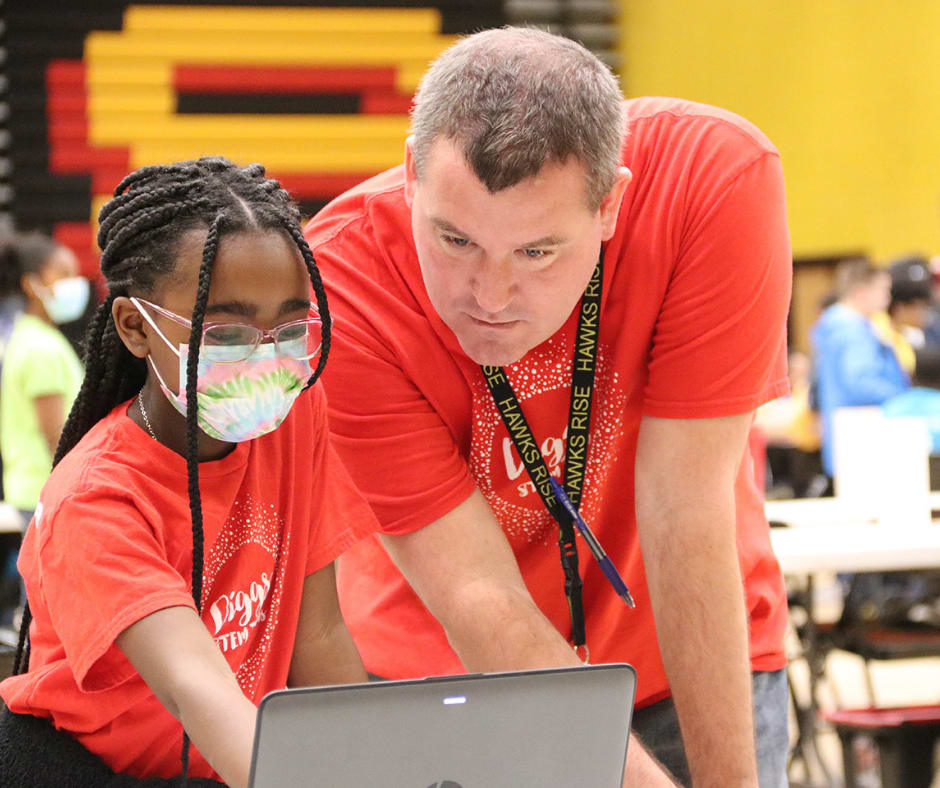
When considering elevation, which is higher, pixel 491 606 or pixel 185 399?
pixel 185 399

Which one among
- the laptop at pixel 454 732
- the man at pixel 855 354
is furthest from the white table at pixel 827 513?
the laptop at pixel 454 732

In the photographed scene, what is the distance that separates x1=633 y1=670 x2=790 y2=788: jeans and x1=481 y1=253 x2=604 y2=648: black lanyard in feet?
0.82

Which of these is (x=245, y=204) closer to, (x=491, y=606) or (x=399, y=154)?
(x=491, y=606)

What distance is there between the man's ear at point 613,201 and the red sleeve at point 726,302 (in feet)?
0.41

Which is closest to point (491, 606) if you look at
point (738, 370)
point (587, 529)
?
point (587, 529)

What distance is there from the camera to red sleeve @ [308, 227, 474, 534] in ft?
4.98

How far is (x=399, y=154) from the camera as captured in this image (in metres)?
7.97

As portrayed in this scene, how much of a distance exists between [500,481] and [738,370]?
310 millimetres

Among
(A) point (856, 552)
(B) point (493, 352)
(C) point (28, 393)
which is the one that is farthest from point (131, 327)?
(C) point (28, 393)

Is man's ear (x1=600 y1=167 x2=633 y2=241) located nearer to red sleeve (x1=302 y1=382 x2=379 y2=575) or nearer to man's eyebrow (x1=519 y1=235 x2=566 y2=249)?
man's eyebrow (x1=519 y1=235 x2=566 y2=249)

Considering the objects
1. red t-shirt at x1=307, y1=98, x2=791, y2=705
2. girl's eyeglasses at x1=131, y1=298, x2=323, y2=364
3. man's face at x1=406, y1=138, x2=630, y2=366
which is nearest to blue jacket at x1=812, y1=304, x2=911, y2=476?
red t-shirt at x1=307, y1=98, x2=791, y2=705

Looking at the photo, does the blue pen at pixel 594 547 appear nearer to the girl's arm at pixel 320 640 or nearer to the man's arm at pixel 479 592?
the man's arm at pixel 479 592

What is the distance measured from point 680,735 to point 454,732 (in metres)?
0.82

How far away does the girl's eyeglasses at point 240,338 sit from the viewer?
1321 millimetres
